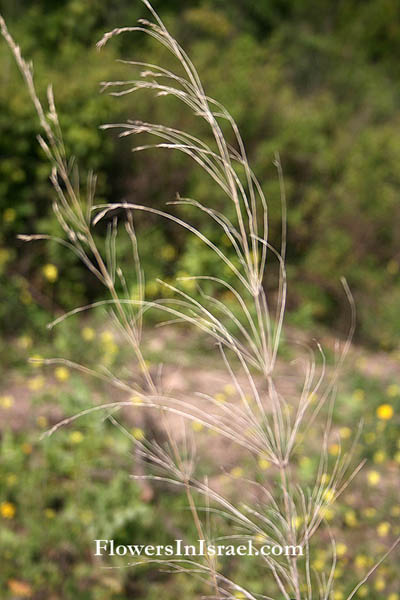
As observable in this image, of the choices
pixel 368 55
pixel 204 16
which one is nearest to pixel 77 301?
pixel 204 16

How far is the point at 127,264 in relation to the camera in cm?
489

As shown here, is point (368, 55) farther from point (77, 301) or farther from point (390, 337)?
point (77, 301)

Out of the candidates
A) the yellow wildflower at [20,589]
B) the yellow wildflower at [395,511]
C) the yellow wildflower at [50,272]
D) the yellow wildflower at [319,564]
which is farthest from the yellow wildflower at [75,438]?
the yellow wildflower at [50,272]

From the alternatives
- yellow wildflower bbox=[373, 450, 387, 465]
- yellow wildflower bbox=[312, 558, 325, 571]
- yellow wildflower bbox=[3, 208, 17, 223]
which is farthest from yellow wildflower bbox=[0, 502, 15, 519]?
yellow wildflower bbox=[3, 208, 17, 223]

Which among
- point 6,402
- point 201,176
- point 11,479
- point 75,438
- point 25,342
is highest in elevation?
point 201,176

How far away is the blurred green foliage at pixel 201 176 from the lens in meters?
4.43

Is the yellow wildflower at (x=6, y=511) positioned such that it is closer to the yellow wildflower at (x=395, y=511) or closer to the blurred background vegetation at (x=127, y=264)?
the blurred background vegetation at (x=127, y=264)

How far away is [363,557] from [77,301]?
2.74m

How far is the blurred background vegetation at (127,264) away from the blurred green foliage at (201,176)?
0.01 metres

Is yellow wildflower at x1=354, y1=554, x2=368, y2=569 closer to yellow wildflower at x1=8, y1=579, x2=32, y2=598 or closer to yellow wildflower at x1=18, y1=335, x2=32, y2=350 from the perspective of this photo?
yellow wildflower at x1=8, y1=579, x2=32, y2=598

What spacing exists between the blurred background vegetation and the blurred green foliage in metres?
0.01

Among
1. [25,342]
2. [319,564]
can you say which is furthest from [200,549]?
[25,342]

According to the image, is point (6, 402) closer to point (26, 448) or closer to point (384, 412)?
point (26, 448)

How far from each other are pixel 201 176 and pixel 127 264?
886 millimetres
